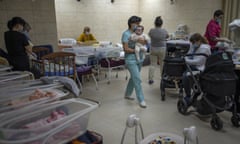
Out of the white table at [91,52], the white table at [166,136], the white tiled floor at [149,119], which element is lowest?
the white tiled floor at [149,119]

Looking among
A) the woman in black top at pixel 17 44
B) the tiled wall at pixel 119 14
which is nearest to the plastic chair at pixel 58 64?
the woman in black top at pixel 17 44

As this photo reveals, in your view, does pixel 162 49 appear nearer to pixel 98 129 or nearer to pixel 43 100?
pixel 98 129

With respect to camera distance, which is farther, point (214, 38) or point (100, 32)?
point (100, 32)

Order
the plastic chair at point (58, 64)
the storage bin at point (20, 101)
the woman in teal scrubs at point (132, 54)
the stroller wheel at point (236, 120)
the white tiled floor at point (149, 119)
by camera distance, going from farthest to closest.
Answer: the plastic chair at point (58, 64), the woman in teal scrubs at point (132, 54), the stroller wheel at point (236, 120), the white tiled floor at point (149, 119), the storage bin at point (20, 101)

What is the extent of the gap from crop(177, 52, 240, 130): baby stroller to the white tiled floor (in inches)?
6.5

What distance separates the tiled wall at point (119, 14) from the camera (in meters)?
6.26

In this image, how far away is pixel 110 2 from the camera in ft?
23.7

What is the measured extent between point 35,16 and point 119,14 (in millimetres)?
3329

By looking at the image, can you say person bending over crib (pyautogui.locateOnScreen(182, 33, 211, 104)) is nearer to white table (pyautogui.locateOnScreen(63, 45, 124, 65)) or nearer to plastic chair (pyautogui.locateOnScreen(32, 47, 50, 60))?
white table (pyautogui.locateOnScreen(63, 45, 124, 65))

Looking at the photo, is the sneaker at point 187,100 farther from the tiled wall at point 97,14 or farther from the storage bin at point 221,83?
the tiled wall at point 97,14

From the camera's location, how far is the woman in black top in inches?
123

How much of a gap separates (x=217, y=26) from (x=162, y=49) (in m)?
1.18

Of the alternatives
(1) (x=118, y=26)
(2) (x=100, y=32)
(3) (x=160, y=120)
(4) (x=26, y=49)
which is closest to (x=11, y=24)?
(4) (x=26, y=49)

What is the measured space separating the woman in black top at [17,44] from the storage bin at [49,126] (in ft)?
6.30
